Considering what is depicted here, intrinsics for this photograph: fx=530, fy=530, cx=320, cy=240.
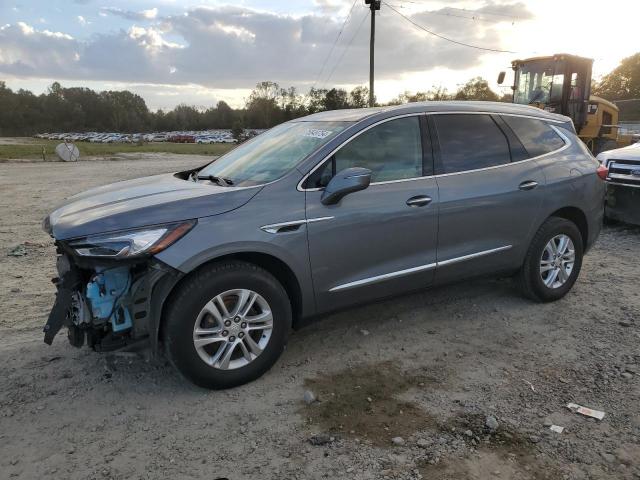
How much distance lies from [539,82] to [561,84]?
26.4 inches

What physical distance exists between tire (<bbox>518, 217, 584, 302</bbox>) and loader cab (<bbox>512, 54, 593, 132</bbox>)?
9377 millimetres

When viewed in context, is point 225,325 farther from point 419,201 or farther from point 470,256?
point 470,256

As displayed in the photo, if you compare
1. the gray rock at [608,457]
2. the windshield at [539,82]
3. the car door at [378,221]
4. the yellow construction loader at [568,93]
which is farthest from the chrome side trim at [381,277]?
the windshield at [539,82]

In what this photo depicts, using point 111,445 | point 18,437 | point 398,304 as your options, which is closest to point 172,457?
point 111,445

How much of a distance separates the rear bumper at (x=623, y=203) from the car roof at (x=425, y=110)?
346 cm

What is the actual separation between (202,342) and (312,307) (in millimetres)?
814

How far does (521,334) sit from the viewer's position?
14.4 feet

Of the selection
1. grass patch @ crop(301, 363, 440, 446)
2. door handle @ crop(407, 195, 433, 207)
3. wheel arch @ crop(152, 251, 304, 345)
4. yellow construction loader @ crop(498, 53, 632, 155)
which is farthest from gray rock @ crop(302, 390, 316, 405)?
yellow construction loader @ crop(498, 53, 632, 155)

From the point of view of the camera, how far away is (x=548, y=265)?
4.96 metres

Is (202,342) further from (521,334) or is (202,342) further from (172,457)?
(521,334)

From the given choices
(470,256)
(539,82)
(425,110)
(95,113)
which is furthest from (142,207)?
(95,113)

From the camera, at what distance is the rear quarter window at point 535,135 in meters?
4.79

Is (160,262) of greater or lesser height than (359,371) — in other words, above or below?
above

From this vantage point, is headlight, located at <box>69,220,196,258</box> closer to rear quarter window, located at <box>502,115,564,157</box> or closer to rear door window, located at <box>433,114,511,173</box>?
rear door window, located at <box>433,114,511,173</box>
